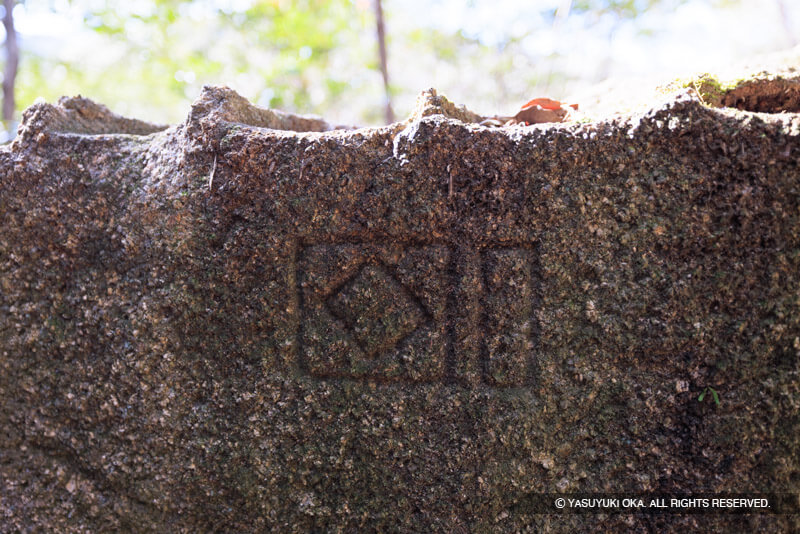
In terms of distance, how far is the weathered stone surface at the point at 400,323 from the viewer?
3.58 feet

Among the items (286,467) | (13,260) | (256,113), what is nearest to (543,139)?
(256,113)

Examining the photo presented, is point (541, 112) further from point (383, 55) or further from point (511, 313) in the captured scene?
point (383, 55)

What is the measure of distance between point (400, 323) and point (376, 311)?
0.21 feet

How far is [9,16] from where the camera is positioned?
17.7ft

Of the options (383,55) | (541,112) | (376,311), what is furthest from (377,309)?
(383,55)

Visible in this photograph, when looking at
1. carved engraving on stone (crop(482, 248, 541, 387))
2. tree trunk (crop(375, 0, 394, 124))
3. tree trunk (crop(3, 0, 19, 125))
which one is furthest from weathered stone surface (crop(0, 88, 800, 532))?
tree trunk (crop(3, 0, 19, 125))

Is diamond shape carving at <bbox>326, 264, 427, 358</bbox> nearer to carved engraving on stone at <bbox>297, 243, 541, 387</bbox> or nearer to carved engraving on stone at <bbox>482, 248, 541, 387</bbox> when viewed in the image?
carved engraving on stone at <bbox>297, 243, 541, 387</bbox>

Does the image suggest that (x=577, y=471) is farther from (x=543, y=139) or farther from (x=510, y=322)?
(x=543, y=139)

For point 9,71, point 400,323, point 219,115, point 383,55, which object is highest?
point 9,71

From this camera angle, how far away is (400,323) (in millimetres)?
1186

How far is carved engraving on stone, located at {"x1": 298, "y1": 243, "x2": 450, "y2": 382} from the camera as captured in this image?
118 centimetres

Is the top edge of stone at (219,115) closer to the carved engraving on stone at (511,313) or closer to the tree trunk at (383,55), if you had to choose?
the carved engraving on stone at (511,313)

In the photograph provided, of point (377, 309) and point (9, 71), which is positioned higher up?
point (9, 71)

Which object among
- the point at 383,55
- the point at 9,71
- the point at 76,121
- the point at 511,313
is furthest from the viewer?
the point at 9,71
